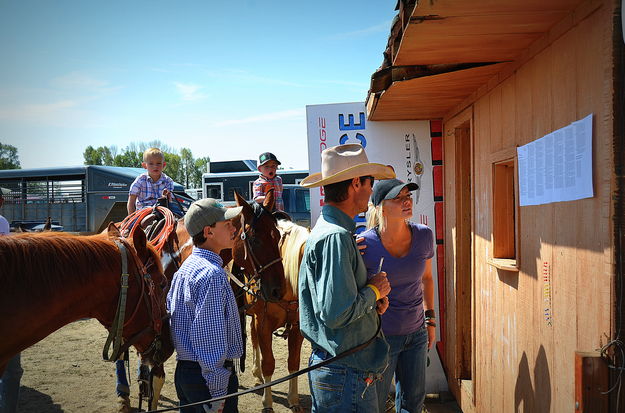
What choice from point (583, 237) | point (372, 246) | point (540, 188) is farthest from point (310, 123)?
point (583, 237)

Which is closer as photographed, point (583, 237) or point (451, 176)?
point (583, 237)

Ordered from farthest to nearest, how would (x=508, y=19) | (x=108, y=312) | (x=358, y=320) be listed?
(x=108, y=312)
(x=508, y=19)
(x=358, y=320)

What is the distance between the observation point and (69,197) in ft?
53.5

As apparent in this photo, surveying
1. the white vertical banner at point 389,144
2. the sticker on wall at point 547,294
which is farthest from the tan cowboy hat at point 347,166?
the white vertical banner at point 389,144

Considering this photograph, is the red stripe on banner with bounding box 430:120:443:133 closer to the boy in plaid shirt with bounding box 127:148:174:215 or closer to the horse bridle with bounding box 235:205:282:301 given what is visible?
the horse bridle with bounding box 235:205:282:301

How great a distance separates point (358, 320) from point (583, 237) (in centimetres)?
116

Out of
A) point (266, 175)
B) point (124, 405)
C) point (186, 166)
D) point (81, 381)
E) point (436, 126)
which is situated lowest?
point (81, 381)

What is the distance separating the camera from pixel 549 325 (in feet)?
8.91

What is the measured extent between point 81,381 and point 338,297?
17.8ft

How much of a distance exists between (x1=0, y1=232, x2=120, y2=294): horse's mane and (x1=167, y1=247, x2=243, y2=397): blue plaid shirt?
510 mm

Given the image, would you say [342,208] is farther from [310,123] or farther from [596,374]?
[310,123]

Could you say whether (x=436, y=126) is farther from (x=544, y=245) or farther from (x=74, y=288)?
(x=74, y=288)

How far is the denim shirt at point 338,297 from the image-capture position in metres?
2.03

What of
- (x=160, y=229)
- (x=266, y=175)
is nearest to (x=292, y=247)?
(x=160, y=229)
